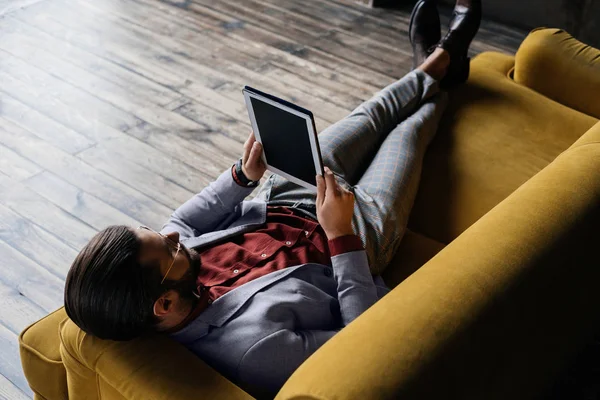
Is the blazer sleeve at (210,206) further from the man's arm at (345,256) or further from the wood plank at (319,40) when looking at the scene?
the wood plank at (319,40)

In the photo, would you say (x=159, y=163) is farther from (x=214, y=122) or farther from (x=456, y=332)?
(x=456, y=332)

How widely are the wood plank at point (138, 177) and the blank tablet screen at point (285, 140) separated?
945 millimetres

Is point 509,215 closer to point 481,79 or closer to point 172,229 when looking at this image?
point 172,229

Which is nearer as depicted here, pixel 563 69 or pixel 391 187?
pixel 391 187

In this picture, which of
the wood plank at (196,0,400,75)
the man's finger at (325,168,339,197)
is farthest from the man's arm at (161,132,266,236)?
the wood plank at (196,0,400,75)

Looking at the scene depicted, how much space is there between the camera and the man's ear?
1.24 metres

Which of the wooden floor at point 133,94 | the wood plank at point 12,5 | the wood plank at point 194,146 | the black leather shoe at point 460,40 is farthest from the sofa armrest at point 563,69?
the wood plank at point 12,5

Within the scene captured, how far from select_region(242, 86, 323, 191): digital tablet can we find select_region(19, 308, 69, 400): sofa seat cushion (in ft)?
1.92

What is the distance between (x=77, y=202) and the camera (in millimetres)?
2516

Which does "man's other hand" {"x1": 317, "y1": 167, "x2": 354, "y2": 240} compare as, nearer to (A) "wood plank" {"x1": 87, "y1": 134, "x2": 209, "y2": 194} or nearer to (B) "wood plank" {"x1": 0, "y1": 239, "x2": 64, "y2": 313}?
(B) "wood plank" {"x1": 0, "y1": 239, "x2": 64, "y2": 313}

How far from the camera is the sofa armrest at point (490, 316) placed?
3.32 feet

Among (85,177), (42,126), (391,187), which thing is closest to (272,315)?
(391,187)

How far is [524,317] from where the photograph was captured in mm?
1186

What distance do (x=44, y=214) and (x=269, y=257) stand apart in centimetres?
115
